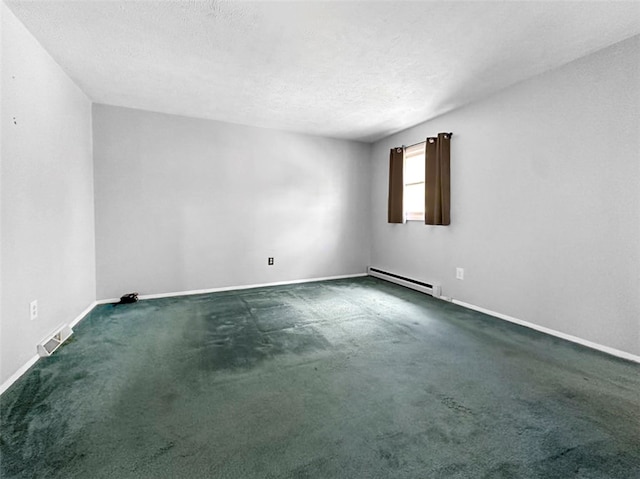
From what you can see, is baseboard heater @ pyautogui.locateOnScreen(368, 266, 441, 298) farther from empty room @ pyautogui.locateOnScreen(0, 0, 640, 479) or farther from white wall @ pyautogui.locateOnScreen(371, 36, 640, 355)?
white wall @ pyautogui.locateOnScreen(371, 36, 640, 355)

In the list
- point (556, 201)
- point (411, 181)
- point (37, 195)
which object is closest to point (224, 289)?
point (37, 195)

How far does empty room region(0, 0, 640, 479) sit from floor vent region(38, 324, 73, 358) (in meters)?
0.01

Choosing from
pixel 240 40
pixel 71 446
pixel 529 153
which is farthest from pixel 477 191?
pixel 71 446

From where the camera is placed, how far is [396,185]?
4.45 metres

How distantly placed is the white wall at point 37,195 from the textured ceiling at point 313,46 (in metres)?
0.25

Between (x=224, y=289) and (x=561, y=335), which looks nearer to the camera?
(x=561, y=335)

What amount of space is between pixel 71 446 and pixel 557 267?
349 centimetres

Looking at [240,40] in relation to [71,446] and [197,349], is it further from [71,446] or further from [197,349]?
[71,446]

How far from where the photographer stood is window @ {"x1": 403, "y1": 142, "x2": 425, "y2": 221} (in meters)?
4.14

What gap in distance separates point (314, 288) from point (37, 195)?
3080 mm

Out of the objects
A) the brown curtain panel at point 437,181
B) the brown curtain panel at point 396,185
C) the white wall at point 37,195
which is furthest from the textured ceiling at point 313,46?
the brown curtain panel at point 396,185

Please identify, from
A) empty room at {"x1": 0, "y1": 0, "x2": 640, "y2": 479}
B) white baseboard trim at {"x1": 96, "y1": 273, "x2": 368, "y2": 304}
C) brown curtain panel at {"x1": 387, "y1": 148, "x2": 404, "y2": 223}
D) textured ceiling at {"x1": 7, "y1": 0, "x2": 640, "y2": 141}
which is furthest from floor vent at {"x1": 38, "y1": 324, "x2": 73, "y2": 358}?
brown curtain panel at {"x1": 387, "y1": 148, "x2": 404, "y2": 223}

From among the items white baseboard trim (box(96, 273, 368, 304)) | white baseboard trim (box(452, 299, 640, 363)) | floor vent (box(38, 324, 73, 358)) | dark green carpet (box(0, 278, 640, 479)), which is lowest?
dark green carpet (box(0, 278, 640, 479))

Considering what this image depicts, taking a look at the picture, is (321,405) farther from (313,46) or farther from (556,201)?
(556,201)
